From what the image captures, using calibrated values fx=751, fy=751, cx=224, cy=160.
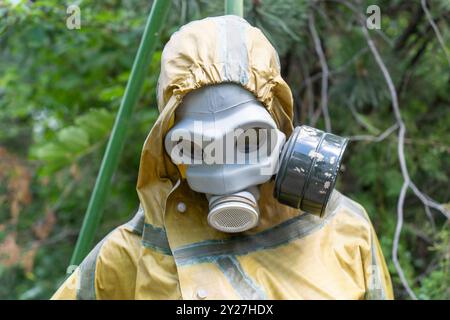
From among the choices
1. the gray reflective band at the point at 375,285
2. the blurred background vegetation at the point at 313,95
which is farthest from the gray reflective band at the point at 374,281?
the blurred background vegetation at the point at 313,95

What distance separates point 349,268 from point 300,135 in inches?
9.7

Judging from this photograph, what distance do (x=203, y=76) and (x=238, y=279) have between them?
346 mm

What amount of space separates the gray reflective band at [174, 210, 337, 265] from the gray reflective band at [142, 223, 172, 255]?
4 centimetres

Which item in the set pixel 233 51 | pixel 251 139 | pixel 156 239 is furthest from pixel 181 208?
pixel 233 51

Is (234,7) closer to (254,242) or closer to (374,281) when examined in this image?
(254,242)

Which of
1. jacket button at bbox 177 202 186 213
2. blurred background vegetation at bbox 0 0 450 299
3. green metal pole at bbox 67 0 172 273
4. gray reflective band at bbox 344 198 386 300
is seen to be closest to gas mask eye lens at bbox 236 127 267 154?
jacket button at bbox 177 202 186 213

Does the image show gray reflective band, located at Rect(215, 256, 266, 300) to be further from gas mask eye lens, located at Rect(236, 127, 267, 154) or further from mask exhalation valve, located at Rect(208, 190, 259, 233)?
gas mask eye lens, located at Rect(236, 127, 267, 154)

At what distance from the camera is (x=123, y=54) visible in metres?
2.52

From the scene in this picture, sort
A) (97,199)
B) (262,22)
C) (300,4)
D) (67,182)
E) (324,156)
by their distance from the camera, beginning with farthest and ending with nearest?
(67,182)
(300,4)
(262,22)
(97,199)
(324,156)

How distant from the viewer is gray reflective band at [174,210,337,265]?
1.29 m

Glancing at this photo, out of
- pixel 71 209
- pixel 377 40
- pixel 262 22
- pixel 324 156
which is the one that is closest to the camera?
pixel 324 156

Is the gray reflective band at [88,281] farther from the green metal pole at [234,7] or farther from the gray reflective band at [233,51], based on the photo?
the green metal pole at [234,7]
